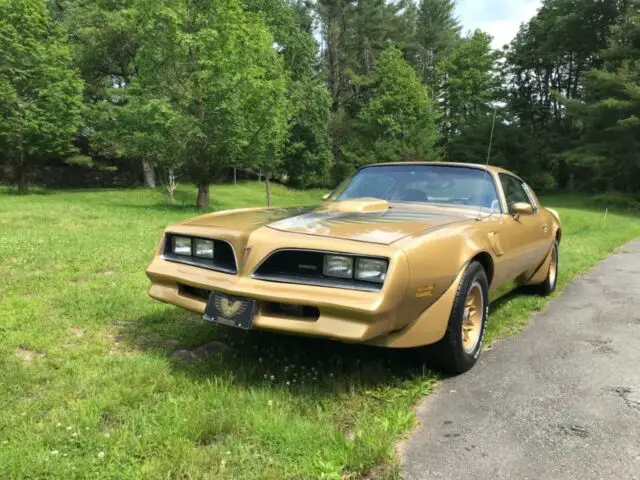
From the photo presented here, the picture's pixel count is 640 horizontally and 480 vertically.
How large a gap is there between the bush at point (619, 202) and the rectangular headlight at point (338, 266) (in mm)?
27135

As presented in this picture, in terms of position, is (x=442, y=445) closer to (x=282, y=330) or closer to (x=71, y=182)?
(x=282, y=330)

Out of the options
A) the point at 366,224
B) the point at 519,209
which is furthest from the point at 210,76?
the point at 366,224

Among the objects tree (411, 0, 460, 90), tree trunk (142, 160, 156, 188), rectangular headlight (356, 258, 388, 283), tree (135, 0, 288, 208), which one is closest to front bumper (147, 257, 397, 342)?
rectangular headlight (356, 258, 388, 283)

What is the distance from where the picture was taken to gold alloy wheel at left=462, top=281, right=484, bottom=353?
11.5ft

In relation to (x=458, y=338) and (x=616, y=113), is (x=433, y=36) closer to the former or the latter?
(x=616, y=113)

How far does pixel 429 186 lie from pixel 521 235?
0.89m

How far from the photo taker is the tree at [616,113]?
2561cm

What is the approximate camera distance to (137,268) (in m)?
6.37

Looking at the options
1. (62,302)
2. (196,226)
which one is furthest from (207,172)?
(196,226)

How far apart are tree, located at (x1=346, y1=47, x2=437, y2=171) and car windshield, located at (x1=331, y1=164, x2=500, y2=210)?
1279 inches

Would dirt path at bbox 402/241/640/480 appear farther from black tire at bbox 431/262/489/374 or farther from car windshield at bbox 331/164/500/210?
car windshield at bbox 331/164/500/210

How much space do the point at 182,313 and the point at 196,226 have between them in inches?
51.5

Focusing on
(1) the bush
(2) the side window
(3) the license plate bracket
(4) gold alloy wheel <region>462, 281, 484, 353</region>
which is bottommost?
(1) the bush

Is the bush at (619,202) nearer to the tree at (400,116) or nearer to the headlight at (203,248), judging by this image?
the tree at (400,116)
